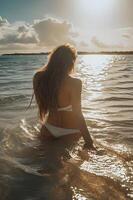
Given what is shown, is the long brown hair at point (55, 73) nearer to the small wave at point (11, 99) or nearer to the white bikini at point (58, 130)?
the white bikini at point (58, 130)

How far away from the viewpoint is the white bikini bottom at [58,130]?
21.1 ft

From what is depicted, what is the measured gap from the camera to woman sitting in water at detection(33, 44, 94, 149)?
581 centimetres

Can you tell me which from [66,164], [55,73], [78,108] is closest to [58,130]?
[78,108]

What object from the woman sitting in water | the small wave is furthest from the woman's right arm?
the small wave

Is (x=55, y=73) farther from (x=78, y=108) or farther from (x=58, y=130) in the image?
(x=58, y=130)

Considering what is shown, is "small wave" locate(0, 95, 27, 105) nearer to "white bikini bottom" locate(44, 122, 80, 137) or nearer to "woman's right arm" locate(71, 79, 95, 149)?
"white bikini bottom" locate(44, 122, 80, 137)

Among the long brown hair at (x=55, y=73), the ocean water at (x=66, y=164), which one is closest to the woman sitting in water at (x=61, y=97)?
the long brown hair at (x=55, y=73)

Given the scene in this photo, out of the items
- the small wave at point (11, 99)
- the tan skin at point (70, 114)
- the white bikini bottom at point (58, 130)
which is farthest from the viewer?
the small wave at point (11, 99)

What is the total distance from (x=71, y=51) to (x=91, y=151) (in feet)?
5.87

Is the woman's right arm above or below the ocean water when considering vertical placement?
above

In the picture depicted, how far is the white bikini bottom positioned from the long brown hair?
44 centimetres

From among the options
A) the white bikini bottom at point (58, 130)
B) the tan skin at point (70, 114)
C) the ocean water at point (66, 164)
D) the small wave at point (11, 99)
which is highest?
the tan skin at point (70, 114)

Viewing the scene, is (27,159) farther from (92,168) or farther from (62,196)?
(62,196)

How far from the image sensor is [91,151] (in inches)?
244
